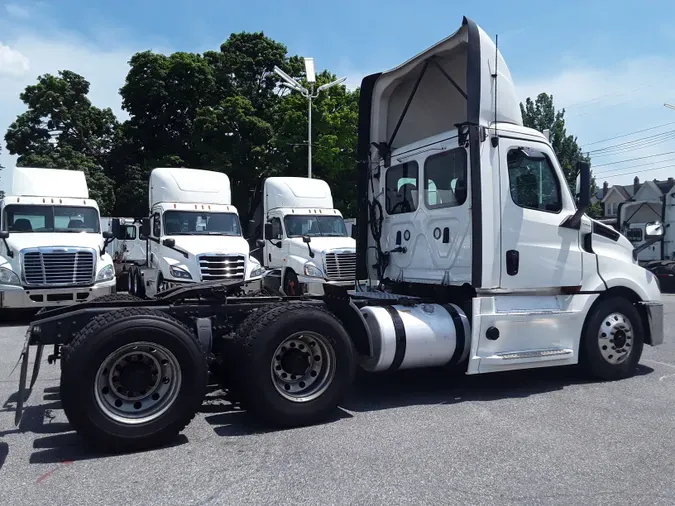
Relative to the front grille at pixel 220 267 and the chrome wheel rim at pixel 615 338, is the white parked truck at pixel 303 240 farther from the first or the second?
the chrome wheel rim at pixel 615 338

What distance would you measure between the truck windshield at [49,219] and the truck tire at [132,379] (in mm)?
9687

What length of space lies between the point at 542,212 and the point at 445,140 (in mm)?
1354

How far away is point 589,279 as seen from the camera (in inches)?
281

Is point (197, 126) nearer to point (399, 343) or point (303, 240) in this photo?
point (303, 240)

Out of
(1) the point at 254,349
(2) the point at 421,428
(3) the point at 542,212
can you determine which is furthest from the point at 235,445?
(3) the point at 542,212

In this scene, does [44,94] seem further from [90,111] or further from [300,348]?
[300,348]

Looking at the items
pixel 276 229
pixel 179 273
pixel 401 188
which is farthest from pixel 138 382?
pixel 276 229

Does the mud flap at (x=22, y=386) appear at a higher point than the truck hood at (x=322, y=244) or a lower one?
lower

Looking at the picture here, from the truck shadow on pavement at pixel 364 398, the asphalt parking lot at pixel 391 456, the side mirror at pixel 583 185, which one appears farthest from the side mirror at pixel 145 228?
the side mirror at pixel 583 185

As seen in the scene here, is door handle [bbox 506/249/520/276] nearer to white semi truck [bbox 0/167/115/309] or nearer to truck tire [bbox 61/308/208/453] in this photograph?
truck tire [bbox 61/308/208/453]

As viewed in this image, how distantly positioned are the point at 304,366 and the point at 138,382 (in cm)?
147

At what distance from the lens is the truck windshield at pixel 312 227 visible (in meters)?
16.0

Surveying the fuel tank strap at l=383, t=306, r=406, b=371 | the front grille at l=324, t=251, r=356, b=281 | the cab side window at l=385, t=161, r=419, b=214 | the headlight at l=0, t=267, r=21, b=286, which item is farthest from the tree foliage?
the fuel tank strap at l=383, t=306, r=406, b=371

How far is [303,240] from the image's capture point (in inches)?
603
